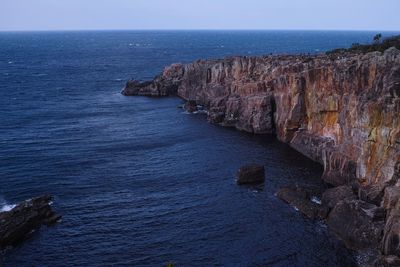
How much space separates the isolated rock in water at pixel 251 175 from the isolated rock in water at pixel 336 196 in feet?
40.5

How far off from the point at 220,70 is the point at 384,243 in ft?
273

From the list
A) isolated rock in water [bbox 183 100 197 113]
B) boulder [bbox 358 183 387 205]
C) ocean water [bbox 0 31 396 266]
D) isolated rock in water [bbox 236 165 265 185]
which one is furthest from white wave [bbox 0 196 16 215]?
isolated rock in water [bbox 183 100 197 113]

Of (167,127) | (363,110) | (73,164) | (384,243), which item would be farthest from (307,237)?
(167,127)

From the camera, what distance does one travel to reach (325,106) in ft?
261

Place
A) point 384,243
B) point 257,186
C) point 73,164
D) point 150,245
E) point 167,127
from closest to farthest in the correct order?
1. point 384,243
2. point 150,245
3. point 257,186
4. point 73,164
5. point 167,127

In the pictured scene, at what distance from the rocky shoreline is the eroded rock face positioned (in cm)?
14

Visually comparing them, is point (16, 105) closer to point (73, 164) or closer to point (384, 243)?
point (73, 164)

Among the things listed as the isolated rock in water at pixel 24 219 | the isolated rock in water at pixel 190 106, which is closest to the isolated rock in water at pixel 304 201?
the isolated rock in water at pixel 24 219

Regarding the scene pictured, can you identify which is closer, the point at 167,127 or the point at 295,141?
the point at 295,141

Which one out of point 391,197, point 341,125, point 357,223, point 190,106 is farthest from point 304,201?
point 190,106

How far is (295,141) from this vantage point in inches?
3410

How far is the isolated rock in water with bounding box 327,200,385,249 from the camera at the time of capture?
49.6 metres

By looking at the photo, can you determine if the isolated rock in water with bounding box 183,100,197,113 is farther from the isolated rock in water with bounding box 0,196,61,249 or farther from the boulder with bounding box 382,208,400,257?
the boulder with bounding box 382,208,400,257

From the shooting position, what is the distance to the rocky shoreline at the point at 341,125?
169ft
